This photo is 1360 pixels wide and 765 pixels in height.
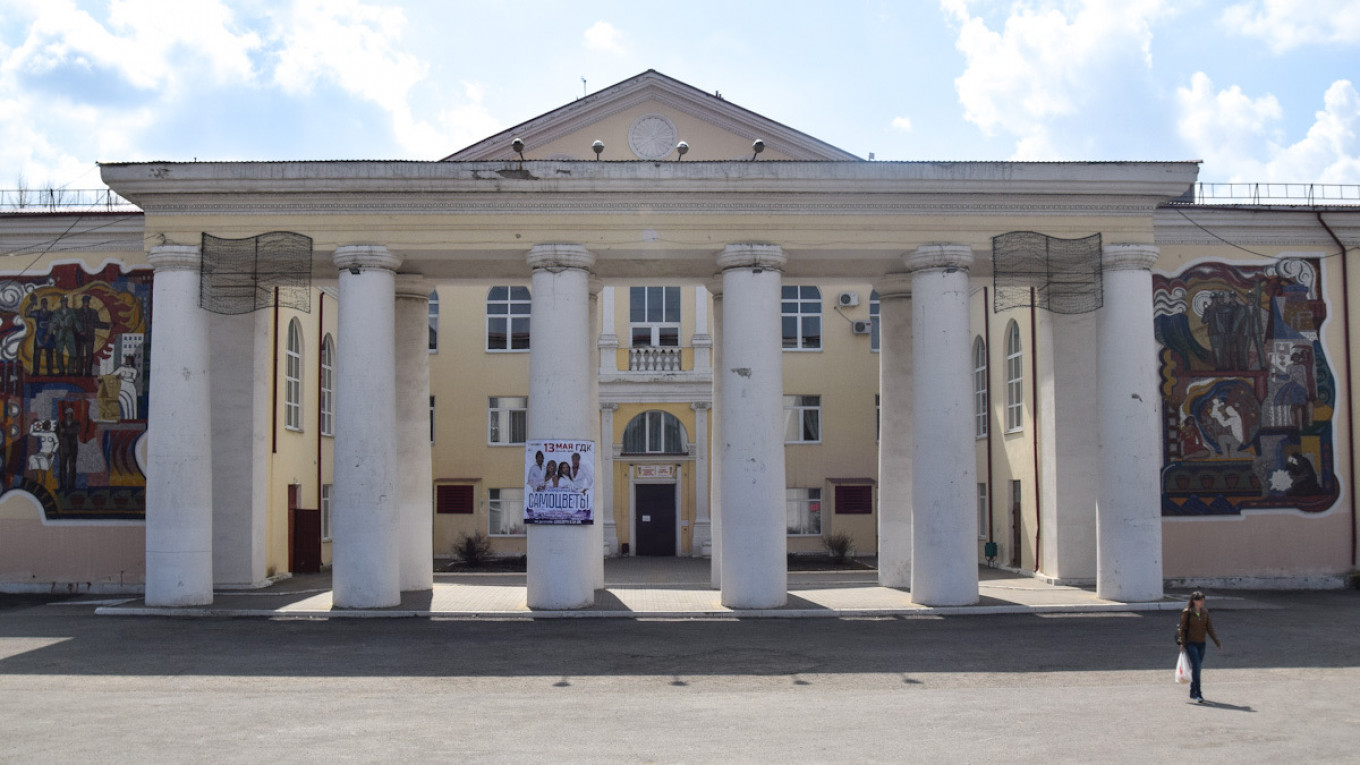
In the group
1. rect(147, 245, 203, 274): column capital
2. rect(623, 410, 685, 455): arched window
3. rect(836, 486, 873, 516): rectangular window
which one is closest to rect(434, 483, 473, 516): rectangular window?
rect(623, 410, 685, 455): arched window

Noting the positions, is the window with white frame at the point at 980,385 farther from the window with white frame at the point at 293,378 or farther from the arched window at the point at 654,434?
the window with white frame at the point at 293,378

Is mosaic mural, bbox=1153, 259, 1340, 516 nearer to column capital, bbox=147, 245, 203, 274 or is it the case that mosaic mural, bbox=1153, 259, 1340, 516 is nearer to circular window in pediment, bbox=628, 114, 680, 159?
circular window in pediment, bbox=628, 114, 680, 159

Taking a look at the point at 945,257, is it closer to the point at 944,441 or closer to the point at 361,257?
the point at 944,441

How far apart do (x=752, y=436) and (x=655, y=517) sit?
1512 cm

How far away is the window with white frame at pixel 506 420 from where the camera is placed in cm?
3338

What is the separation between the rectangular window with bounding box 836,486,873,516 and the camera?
32.9 m

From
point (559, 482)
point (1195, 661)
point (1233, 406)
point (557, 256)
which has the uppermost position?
point (557, 256)

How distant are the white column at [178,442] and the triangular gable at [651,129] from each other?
44.7 ft

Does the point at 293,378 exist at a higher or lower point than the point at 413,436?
higher

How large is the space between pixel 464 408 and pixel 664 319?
5.83m

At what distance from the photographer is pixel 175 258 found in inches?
727

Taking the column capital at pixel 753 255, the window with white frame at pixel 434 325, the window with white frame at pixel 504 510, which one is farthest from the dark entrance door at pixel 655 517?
the column capital at pixel 753 255

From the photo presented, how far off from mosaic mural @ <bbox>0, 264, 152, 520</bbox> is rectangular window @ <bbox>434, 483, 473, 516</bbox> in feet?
40.4

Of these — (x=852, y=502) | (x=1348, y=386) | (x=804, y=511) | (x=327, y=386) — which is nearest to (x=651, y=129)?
(x=327, y=386)
